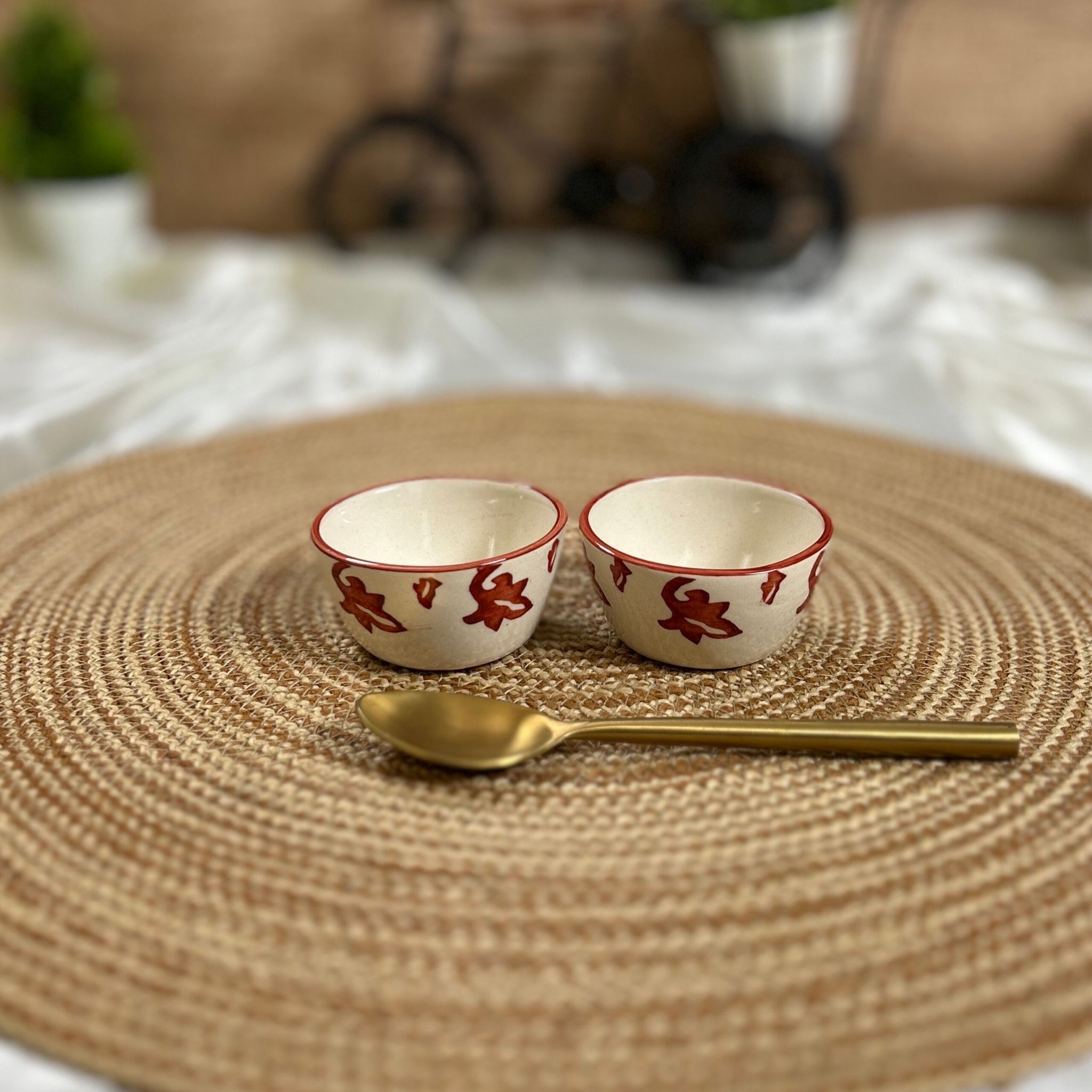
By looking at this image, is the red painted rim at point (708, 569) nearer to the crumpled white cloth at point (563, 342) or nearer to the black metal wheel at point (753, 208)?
the crumpled white cloth at point (563, 342)

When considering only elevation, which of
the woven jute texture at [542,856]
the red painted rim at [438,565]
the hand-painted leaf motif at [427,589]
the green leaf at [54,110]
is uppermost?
the green leaf at [54,110]

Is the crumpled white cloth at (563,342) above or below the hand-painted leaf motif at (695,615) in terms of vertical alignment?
below

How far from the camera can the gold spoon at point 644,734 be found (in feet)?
1.30

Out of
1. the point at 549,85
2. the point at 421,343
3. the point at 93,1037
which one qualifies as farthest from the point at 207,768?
the point at 549,85

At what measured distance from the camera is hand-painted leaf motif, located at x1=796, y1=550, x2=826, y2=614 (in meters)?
0.44

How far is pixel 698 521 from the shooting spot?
Result: 1.70ft

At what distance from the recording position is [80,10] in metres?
1.38

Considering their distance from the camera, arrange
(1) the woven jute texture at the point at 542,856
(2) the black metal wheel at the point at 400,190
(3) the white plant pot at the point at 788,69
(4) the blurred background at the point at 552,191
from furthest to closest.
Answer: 1. (2) the black metal wheel at the point at 400,190
2. (3) the white plant pot at the point at 788,69
3. (4) the blurred background at the point at 552,191
4. (1) the woven jute texture at the point at 542,856

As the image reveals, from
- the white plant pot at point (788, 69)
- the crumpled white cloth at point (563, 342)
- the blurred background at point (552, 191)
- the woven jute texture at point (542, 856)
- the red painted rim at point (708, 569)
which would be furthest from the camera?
the white plant pot at point (788, 69)

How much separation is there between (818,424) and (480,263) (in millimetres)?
783

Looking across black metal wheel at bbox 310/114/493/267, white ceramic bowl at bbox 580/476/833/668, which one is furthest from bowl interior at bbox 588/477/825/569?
black metal wheel at bbox 310/114/493/267

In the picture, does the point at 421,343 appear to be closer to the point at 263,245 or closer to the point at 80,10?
the point at 263,245

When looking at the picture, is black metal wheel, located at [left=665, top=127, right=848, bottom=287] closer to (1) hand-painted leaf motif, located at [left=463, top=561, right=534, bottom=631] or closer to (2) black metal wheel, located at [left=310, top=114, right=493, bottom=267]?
(2) black metal wheel, located at [left=310, top=114, right=493, bottom=267]

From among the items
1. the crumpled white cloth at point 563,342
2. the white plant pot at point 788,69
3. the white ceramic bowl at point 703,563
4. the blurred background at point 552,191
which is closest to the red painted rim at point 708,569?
the white ceramic bowl at point 703,563
